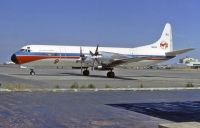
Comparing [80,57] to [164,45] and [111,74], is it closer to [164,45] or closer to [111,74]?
[111,74]

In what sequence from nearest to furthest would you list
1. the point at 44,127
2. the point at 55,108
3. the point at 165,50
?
the point at 44,127 < the point at 55,108 < the point at 165,50

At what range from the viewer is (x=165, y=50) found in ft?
190

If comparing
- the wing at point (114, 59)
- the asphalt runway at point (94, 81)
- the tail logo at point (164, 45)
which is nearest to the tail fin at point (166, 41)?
the tail logo at point (164, 45)

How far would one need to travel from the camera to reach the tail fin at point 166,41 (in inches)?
2285

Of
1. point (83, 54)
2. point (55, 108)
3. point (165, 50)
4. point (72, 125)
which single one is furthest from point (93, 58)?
point (72, 125)

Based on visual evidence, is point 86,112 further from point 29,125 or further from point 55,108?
point 29,125

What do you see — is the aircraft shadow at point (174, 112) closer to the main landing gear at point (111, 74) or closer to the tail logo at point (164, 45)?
the main landing gear at point (111, 74)

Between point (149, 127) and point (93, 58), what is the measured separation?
39656mm

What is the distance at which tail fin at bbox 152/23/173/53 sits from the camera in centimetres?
5803

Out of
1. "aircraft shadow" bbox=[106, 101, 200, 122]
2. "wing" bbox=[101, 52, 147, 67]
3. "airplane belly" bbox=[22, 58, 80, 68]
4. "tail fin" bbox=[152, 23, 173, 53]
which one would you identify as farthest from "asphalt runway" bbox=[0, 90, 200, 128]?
"tail fin" bbox=[152, 23, 173, 53]

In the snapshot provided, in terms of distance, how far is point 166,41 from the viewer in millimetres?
59062

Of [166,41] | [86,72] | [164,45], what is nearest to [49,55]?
[86,72]

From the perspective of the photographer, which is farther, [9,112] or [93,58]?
[93,58]

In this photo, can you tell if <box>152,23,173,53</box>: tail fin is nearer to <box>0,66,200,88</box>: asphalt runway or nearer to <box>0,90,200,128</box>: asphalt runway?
<box>0,66,200,88</box>: asphalt runway
